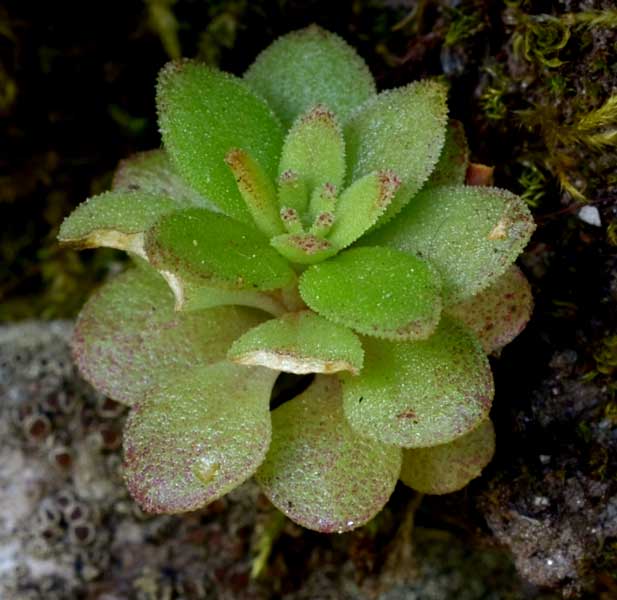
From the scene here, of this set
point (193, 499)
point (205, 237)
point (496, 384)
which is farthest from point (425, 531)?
point (205, 237)

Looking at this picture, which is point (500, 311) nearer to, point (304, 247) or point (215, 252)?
Result: point (304, 247)

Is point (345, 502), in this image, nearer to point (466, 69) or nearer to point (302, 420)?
point (302, 420)

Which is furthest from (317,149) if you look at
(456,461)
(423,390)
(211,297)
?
(456,461)

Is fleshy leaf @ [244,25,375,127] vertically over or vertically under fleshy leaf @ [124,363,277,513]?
over

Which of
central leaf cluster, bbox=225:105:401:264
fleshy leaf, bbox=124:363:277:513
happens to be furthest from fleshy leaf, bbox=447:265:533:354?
fleshy leaf, bbox=124:363:277:513

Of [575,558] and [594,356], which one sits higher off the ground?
[594,356]

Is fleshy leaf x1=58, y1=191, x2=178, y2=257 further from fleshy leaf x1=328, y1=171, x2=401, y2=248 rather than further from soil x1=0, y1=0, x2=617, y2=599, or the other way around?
soil x1=0, y1=0, x2=617, y2=599

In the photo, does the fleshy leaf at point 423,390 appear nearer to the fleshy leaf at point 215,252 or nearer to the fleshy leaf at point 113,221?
the fleshy leaf at point 215,252
